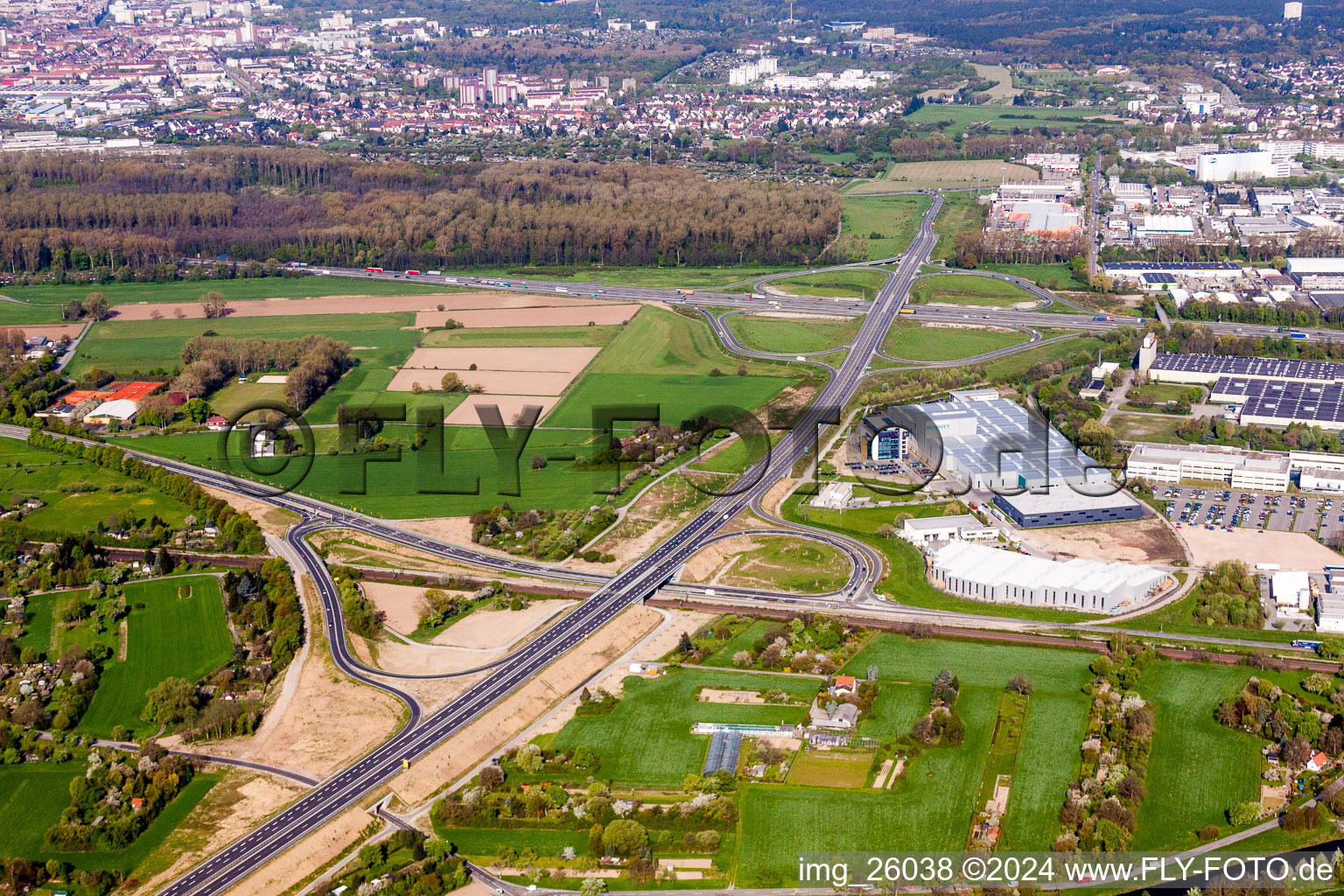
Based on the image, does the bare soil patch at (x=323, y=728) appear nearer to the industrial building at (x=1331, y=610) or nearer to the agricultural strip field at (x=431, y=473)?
the agricultural strip field at (x=431, y=473)

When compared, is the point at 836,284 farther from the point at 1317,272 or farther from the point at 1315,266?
the point at 1315,266

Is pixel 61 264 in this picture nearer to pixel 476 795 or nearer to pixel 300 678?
pixel 300 678

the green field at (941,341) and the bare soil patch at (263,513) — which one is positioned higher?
the green field at (941,341)

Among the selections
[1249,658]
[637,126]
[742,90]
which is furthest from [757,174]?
[1249,658]

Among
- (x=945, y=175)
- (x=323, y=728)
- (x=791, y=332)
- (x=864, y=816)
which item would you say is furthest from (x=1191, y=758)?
(x=945, y=175)

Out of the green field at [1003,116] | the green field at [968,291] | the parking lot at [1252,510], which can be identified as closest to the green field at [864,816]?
the parking lot at [1252,510]
